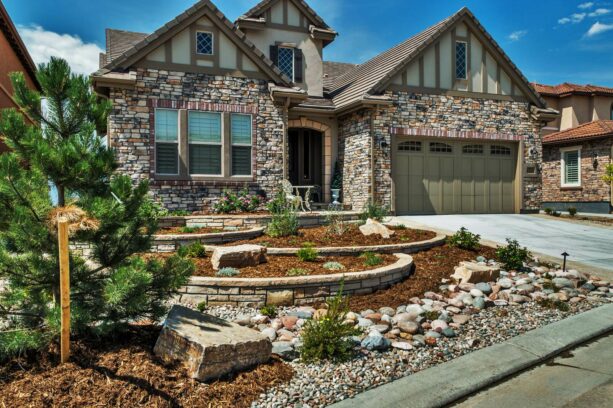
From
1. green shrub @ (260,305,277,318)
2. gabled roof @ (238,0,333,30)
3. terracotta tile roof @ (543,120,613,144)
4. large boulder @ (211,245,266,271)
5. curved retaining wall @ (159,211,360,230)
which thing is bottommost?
green shrub @ (260,305,277,318)

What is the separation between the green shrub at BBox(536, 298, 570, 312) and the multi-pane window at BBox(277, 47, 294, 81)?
11969 millimetres

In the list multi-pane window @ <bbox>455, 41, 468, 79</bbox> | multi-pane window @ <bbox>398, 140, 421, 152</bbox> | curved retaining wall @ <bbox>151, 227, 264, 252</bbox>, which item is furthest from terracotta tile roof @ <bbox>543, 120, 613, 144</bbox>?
curved retaining wall @ <bbox>151, 227, 264, 252</bbox>

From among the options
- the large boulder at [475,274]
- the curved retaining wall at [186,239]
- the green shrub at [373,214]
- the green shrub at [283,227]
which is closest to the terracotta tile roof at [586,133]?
the green shrub at [373,214]

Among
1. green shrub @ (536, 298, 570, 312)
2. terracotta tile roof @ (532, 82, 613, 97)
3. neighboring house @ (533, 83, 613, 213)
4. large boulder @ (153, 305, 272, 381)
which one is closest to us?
large boulder @ (153, 305, 272, 381)

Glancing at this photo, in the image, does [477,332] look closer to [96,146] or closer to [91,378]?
[91,378]

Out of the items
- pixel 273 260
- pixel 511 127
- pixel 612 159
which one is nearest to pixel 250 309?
pixel 273 260

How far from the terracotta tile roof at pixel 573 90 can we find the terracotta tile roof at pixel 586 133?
3.89m

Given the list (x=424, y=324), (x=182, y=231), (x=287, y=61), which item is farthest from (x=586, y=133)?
(x=424, y=324)

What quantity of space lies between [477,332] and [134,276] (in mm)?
3764

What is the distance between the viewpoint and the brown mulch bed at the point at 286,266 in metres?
6.31

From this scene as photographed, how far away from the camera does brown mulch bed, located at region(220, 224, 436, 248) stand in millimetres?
8310

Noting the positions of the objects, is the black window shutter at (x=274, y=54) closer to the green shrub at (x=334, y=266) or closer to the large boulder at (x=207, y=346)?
the green shrub at (x=334, y=266)

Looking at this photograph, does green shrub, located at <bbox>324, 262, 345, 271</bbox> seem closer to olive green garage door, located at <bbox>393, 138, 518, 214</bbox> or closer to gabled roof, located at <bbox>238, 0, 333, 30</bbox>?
olive green garage door, located at <bbox>393, 138, 518, 214</bbox>

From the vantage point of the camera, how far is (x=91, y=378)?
3.20 meters
